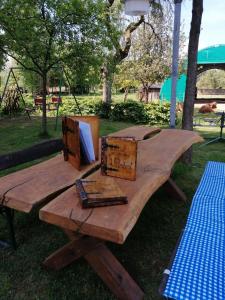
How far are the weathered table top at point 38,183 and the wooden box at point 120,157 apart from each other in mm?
247

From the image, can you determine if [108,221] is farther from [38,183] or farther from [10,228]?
[10,228]

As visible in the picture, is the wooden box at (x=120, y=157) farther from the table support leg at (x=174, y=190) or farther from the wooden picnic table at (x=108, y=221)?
the table support leg at (x=174, y=190)

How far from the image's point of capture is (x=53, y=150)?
359 centimetres

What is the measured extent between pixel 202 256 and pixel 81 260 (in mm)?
1136

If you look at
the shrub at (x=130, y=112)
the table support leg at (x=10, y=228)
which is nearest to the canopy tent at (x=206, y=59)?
the shrub at (x=130, y=112)

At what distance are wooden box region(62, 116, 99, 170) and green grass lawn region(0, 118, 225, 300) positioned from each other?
826mm

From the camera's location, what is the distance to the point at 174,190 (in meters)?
3.82

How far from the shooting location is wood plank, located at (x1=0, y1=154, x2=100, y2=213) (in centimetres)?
195

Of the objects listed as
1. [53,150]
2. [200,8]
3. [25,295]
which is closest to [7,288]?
[25,295]

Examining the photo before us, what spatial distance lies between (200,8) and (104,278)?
4114 millimetres

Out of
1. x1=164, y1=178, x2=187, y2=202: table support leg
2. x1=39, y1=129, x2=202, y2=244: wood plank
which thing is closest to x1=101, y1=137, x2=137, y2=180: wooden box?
x1=39, y1=129, x2=202, y2=244: wood plank

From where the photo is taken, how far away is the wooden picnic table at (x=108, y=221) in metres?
1.63

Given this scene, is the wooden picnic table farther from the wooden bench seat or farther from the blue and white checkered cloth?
the blue and white checkered cloth

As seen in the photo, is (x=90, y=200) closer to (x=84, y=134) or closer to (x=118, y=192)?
(x=118, y=192)
